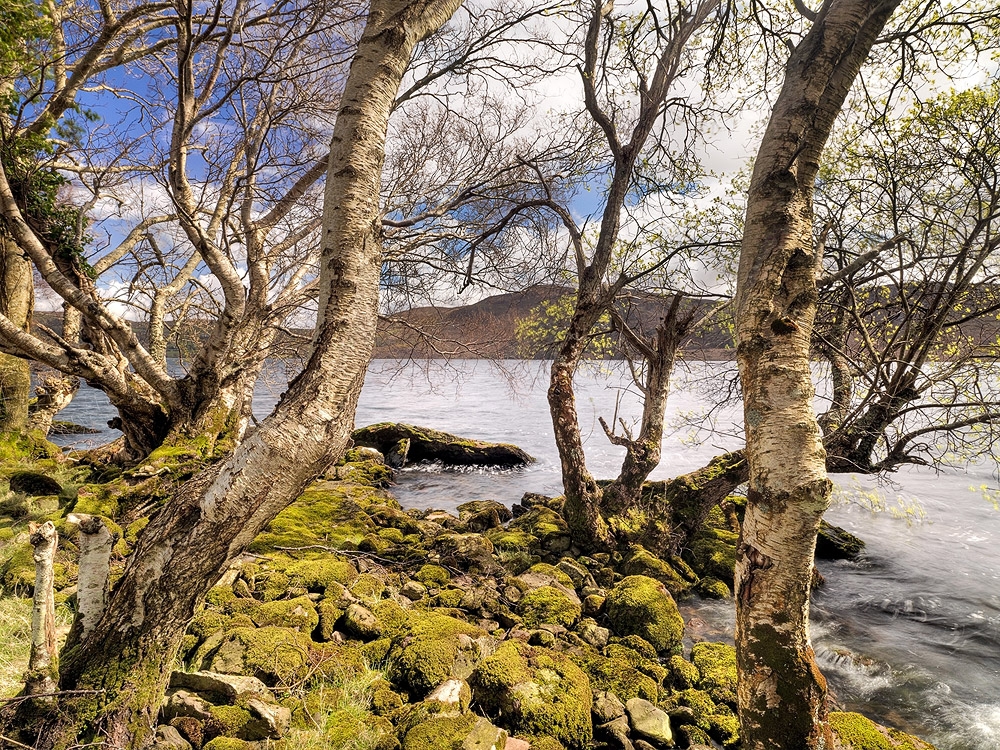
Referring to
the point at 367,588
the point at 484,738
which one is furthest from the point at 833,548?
the point at 484,738

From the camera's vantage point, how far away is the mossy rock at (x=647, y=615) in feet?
18.2

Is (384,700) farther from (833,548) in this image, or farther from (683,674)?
(833,548)

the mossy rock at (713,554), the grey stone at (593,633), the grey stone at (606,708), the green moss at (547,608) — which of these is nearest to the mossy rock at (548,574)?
the green moss at (547,608)

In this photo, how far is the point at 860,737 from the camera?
3.71 meters

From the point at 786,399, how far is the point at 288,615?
14.3ft

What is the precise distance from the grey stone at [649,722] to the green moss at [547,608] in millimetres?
1502

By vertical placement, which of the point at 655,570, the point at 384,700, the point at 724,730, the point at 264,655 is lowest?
the point at 655,570

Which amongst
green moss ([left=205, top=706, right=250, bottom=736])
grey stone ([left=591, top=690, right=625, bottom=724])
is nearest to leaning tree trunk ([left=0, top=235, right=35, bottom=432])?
green moss ([left=205, top=706, right=250, bottom=736])

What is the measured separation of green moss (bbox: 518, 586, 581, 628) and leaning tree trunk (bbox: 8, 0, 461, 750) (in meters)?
3.87

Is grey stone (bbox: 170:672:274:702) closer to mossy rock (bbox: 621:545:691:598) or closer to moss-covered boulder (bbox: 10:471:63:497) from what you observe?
mossy rock (bbox: 621:545:691:598)

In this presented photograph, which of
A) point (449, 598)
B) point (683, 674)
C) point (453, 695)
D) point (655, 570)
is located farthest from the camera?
point (655, 570)

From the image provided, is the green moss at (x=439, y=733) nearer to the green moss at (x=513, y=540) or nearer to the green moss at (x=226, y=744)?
the green moss at (x=226, y=744)

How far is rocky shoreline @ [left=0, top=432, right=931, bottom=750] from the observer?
3080 millimetres

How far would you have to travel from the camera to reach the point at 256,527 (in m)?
2.43
